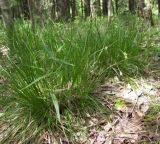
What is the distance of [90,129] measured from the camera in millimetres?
2555

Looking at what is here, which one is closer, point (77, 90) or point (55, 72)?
point (55, 72)

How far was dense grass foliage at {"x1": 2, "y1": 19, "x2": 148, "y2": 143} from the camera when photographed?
2.51 m

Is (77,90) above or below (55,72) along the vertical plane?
below

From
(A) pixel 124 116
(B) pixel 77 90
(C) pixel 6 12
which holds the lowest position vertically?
(A) pixel 124 116

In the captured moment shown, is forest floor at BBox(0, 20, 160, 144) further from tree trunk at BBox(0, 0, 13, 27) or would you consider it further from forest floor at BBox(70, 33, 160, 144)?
tree trunk at BBox(0, 0, 13, 27)

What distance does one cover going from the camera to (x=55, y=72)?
2514 millimetres

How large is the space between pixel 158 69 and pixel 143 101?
2.07 feet

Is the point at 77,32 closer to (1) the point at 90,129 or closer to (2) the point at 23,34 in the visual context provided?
(2) the point at 23,34

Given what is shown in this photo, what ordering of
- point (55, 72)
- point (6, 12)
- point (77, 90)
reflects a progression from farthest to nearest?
1. point (6, 12)
2. point (77, 90)
3. point (55, 72)

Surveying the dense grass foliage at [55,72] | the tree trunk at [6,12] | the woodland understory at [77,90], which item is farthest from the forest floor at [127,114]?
the tree trunk at [6,12]

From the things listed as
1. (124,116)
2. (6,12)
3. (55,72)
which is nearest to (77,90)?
(55,72)

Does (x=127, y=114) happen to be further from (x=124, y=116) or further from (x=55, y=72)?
(x=55, y=72)

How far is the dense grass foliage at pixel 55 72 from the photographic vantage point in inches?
98.7

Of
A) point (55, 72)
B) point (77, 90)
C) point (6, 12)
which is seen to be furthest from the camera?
point (6, 12)
